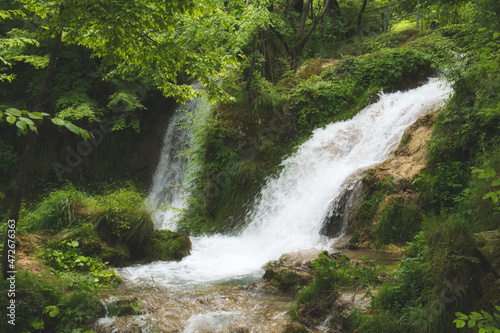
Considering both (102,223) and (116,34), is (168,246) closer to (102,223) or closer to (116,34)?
(102,223)

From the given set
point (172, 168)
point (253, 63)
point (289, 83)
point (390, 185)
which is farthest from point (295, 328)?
→ point (172, 168)

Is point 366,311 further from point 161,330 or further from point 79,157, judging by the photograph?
point 79,157

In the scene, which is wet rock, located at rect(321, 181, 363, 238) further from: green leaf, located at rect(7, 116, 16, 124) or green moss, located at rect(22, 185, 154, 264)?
green leaf, located at rect(7, 116, 16, 124)

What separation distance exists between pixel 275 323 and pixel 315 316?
0.44m

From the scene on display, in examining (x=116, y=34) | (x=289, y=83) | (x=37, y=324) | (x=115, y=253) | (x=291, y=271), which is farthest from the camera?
(x=289, y=83)

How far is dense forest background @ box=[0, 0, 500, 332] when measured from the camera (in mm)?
3541

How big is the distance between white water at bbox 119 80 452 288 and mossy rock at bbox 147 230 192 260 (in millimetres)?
204

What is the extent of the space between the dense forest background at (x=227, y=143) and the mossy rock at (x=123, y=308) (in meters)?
0.16

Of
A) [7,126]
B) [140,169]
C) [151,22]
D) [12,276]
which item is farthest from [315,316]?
[7,126]

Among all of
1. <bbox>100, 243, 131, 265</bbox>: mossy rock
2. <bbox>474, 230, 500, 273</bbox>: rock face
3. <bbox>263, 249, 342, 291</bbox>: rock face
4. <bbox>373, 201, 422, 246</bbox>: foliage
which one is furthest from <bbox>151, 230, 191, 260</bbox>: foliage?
<bbox>474, 230, 500, 273</bbox>: rock face

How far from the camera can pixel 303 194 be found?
27.3ft

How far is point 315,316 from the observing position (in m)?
3.98

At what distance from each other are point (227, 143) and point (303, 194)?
3312 millimetres

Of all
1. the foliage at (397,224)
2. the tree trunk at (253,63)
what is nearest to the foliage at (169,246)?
the foliage at (397,224)
